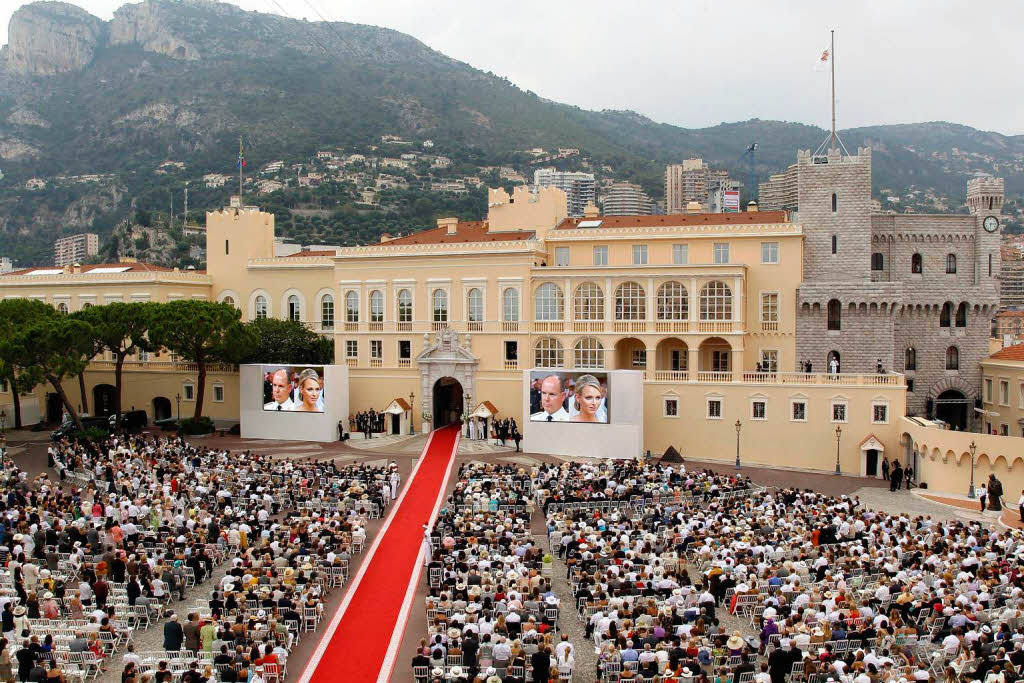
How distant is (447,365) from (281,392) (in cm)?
996

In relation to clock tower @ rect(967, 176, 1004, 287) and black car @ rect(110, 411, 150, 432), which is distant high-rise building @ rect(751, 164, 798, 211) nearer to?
clock tower @ rect(967, 176, 1004, 287)

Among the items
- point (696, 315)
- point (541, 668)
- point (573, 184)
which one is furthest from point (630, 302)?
point (573, 184)

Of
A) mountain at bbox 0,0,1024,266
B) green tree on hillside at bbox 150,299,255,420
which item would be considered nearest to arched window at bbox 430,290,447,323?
green tree on hillside at bbox 150,299,255,420

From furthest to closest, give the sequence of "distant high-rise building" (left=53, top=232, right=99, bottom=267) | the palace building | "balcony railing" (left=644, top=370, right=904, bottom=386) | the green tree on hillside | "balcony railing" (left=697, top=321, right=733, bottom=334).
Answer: "distant high-rise building" (left=53, top=232, right=99, bottom=267) < the green tree on hillside < "balcony railing" (left=697, top=321, right=733, bottom=334) < the palace building < "balcony railing" (left=644, top=370, right=904, bottom=386)

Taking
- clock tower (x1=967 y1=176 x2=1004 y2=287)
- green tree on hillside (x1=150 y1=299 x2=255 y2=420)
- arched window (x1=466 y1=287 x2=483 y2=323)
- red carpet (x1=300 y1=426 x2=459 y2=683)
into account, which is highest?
clock tower (x1=967 y1=176 x2=1004 y2=287)

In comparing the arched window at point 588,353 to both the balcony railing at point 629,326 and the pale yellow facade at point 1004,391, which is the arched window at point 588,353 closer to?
the balcony railing at point 629,326

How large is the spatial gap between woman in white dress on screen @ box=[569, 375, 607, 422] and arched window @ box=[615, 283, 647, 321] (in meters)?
6.59

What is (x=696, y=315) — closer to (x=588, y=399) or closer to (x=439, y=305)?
(x=588, y=399)

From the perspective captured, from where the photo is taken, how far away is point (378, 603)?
81.0 ft

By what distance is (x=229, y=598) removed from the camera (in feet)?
70.6

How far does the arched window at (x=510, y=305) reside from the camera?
174 ft

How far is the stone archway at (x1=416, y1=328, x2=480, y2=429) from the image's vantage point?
53.2 m

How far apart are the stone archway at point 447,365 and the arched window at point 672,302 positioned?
11.5 m

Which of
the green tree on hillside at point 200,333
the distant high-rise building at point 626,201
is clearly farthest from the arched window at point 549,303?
the distant high-rise building at point 626,201
